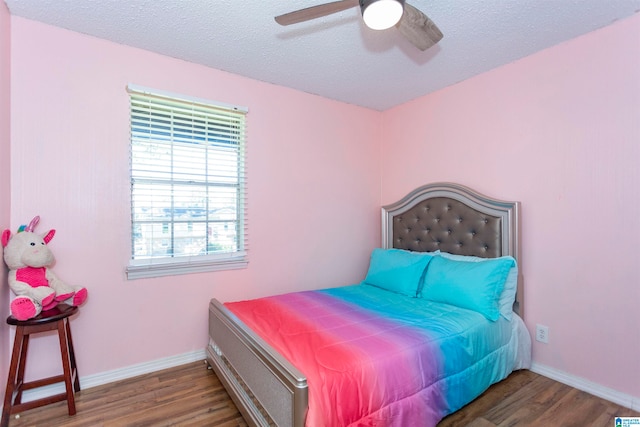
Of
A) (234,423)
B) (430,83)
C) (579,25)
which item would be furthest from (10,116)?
(579,25)

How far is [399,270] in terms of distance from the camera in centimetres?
270

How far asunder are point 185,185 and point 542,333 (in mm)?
2903

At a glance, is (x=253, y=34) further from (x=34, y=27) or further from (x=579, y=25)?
(x=579, y=25)

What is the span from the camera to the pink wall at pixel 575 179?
192 cm

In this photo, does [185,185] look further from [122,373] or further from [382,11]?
[382,11]

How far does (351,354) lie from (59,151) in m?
2.20

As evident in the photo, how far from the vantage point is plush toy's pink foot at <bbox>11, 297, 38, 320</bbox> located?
1.66m

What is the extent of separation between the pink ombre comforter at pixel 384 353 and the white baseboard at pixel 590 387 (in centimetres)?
26

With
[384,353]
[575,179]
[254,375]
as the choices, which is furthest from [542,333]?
[254,375]

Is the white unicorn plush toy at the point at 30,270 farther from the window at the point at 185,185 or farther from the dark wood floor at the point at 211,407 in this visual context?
the dark wood floor at the point at 211,407

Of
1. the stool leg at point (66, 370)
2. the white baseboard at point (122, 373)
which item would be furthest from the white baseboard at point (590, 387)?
the stool leg at point (66, 370)

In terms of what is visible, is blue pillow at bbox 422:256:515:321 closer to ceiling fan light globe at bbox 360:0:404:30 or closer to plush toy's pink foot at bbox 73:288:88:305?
ceiling fan light globe at bbox 360:0:404:30

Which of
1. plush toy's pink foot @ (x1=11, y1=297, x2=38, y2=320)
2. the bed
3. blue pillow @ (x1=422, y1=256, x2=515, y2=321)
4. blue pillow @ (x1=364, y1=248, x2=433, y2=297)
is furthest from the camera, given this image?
blue pillow @ (x1=364, y1=248, x2=433, y2=297)

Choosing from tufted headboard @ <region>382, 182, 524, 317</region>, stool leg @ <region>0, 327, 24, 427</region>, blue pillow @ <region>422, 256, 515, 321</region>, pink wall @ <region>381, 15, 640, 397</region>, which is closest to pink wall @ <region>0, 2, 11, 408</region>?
stool leg @ <region>0, 327, 24, 427</region>
